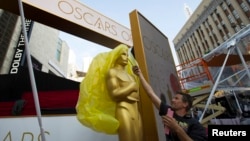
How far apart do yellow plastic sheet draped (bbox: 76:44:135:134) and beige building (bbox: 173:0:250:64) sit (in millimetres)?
24393

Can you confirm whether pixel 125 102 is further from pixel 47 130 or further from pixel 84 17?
pixel 84 17

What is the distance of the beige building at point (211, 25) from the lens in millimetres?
25688

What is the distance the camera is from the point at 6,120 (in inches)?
85.4

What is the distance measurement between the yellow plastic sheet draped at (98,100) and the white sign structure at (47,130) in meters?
0.49

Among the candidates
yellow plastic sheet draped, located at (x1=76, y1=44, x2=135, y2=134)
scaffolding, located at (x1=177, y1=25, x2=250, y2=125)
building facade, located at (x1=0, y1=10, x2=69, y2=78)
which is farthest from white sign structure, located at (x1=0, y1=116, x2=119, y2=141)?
building facade, located at (x1=0, y1=10, x2=69, y2=78)

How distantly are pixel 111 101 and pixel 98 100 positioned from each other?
0.13 meters

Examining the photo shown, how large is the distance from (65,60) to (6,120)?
15.5 meters

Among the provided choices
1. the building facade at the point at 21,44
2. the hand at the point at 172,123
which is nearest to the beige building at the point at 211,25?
the building facade at the point at 21,44

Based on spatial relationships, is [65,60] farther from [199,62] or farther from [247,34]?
[247,34]

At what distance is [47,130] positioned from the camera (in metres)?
2.13

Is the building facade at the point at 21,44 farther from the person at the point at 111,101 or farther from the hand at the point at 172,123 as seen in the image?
the hand at the point at 172,123

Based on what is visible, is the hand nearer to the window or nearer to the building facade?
the building facade

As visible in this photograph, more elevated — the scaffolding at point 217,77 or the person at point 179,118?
the scaffolding at point 217,77

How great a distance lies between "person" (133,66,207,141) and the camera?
1508 mm
